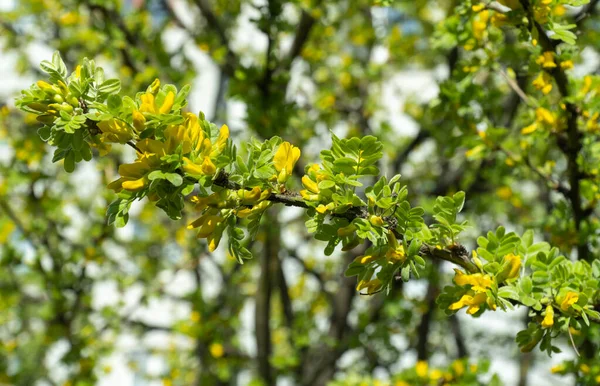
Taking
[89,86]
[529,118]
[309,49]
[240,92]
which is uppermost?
[89,86]

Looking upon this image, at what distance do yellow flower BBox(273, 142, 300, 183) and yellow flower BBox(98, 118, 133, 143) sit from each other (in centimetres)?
30

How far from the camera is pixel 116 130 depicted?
124cm

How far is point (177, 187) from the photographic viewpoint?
50.4 inches

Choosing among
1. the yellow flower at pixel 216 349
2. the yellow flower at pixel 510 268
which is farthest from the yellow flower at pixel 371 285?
the yellow flower at pixel 216 349

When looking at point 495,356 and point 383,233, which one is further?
point 495,356

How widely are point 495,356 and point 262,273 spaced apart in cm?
400

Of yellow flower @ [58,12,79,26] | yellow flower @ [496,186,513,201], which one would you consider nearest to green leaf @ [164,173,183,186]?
yellow flower @ [496,186,513,201]

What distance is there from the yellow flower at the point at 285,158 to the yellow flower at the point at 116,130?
301 mm

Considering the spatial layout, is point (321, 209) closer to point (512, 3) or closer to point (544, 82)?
Answer: point (512, 3)

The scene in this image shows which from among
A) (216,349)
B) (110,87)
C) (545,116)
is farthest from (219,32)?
(110,87)

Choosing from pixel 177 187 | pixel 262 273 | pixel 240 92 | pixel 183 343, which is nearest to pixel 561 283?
pixel 177 187

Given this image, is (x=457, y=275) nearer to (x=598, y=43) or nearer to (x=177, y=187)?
(x=177, y=187)

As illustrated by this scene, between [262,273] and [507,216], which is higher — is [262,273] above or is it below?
above

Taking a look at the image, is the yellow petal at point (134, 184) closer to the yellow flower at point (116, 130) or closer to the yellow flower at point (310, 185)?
the yellow flower at point (116, 130)
